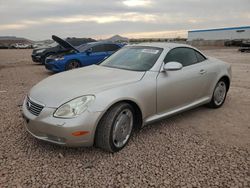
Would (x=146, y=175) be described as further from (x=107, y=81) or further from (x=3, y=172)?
(x=3, y=172)

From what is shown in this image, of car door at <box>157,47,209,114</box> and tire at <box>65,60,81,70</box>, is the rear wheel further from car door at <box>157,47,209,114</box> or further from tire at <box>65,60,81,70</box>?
car door at <box>157,47,209,114</box>

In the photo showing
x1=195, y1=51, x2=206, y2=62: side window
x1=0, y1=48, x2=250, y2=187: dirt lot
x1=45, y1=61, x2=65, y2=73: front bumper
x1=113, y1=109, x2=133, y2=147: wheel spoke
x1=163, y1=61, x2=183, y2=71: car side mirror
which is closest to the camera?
x1=0, y1=48, x2=250, y2=187: dirt lot

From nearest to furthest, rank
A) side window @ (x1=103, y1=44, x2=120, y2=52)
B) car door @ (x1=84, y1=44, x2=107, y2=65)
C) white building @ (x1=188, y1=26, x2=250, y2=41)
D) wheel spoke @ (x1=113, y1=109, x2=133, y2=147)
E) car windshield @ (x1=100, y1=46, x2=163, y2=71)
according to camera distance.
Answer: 1. wheel spoke @ (x1=113, y1=109, x2=133, y2=147)
2. car windshield @ (x1=100, y1=46, x2=163, y2=71)
3. car door @ (x1=84, y1=44, x2=107, y2=65)
4. side window @ (x1=103, y1=44, x2=120, y2=52)
5. white building @ (x1=188, y1=26, x2=250, y2=41)

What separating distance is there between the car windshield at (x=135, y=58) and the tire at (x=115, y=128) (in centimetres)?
90

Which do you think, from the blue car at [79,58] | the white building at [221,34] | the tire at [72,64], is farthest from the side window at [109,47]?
the white building at [221,34]

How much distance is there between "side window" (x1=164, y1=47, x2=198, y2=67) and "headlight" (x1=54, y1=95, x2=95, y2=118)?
1697 millimetres

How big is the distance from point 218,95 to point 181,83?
1587mm

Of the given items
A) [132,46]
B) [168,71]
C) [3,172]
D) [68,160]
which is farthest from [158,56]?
[3,172]

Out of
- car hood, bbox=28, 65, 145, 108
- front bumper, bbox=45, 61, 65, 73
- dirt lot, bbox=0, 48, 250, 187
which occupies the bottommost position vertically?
dirt lot, bbox=0, 48, 250, 187

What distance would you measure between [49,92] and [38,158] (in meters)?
0.87

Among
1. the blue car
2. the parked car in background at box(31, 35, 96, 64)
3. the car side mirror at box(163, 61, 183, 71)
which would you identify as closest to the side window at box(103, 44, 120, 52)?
the blue car

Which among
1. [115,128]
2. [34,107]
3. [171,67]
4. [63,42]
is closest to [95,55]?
[63,42]

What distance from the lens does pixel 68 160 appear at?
10.8ft

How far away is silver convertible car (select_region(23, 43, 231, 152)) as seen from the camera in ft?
10.3
